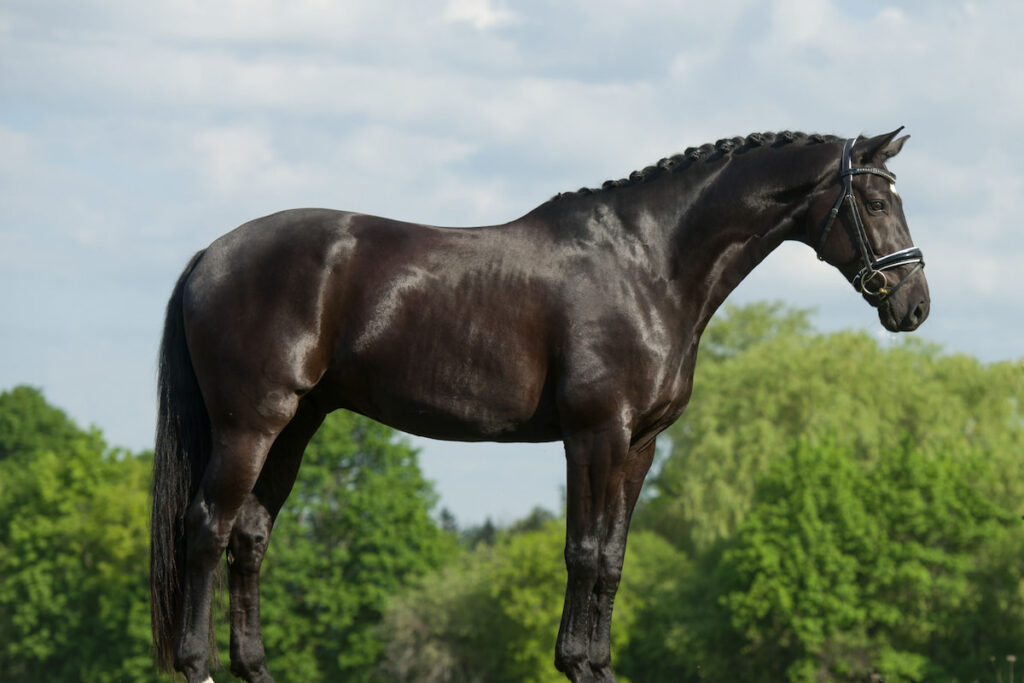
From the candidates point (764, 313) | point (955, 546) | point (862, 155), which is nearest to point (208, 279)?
point (862, 155)

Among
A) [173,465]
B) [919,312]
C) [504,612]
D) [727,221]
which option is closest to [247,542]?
[173,465]

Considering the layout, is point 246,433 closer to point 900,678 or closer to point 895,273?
point 895,273

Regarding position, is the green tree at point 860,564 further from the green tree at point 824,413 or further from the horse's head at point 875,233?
the horse's head at point 875,233

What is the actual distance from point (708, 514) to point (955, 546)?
10.4 m

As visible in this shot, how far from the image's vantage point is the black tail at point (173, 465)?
7473 millimetres

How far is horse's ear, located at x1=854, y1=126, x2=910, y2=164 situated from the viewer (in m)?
7.48

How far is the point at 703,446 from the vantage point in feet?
185

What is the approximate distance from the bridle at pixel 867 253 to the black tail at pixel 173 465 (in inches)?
151

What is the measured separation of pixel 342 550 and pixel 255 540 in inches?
2034

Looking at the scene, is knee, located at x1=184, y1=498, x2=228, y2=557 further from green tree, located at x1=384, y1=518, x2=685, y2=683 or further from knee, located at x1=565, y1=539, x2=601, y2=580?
green tree, located at x1=384, y1=518, x2=685, y2=683

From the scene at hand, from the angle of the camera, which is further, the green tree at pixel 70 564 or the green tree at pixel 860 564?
the green tree at pixel 70 564

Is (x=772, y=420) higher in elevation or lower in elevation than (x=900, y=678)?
higher

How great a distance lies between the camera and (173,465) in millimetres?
7590

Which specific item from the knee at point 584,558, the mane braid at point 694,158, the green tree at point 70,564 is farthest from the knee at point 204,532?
the green tree at point 70,564
